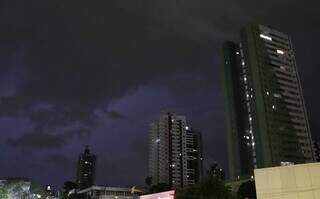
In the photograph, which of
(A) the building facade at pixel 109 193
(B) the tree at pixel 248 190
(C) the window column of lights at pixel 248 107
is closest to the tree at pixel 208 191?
(B) the tree at pixel 248 190

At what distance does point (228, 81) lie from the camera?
187000 mm

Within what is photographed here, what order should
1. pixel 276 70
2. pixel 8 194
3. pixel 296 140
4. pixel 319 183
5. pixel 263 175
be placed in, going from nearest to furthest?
pixel 319 183 < pixel 263 175 < pixel 8 194 < pixel 296 140 < pixel 276 70

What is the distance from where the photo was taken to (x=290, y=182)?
29828mm

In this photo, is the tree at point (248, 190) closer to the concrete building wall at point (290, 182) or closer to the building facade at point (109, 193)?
the concrete building wall at point (290, 182)

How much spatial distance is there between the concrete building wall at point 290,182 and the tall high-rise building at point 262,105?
127038 mm

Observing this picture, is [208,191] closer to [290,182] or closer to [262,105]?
[290,182]

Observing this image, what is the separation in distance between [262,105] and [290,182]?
13789 centimetres

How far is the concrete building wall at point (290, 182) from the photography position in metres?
28.9

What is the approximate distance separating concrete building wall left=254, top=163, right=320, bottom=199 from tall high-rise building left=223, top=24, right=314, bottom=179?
127 meters

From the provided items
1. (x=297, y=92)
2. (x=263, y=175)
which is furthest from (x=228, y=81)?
(x=263, y=175)

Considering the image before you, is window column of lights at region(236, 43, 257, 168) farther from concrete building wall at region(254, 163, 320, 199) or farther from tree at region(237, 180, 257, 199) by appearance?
concrete building wall at region(254, 163, 320, 199)

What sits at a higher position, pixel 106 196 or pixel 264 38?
pixel 264 38

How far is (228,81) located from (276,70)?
22.3 m

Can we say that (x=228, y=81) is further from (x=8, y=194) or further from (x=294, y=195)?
(x=294, y=195)
